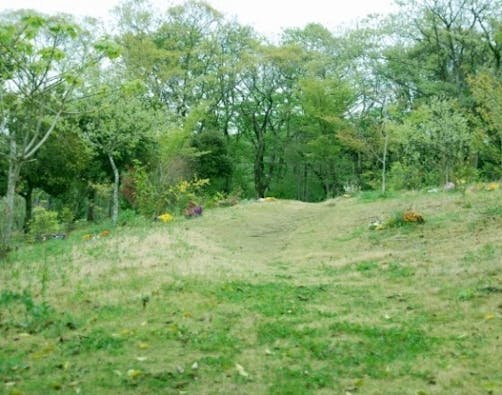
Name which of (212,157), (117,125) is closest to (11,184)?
(117,125)

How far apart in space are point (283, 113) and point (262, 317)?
26733mm

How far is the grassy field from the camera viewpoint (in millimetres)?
4246

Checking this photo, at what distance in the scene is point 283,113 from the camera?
3178 centimetres

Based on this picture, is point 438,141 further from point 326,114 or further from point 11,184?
point 11,184

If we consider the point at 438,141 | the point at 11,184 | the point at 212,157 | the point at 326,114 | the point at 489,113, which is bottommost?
the point at 11,184

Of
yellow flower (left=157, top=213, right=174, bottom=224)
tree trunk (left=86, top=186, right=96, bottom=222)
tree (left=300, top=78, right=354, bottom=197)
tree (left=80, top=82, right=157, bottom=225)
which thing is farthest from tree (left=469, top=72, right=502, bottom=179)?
tree trunk (left=86, top=186, right=96, bottom=222)

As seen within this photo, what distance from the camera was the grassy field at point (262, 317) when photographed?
425 centimetres

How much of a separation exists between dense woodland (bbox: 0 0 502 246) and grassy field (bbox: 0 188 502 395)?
775 cm

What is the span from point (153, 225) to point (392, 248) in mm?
6501

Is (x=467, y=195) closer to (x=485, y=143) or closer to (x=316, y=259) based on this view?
(x=485, y=143)

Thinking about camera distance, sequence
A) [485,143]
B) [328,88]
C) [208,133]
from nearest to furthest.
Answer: [485,143] → [208,133] → [328,88]

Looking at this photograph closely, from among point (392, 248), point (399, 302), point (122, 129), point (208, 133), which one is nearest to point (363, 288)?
point (399, 302)

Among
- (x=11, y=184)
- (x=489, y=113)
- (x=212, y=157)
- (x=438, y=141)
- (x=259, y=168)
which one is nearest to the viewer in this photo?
(x=11, y=184)

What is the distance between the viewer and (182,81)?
3044 centimetres
